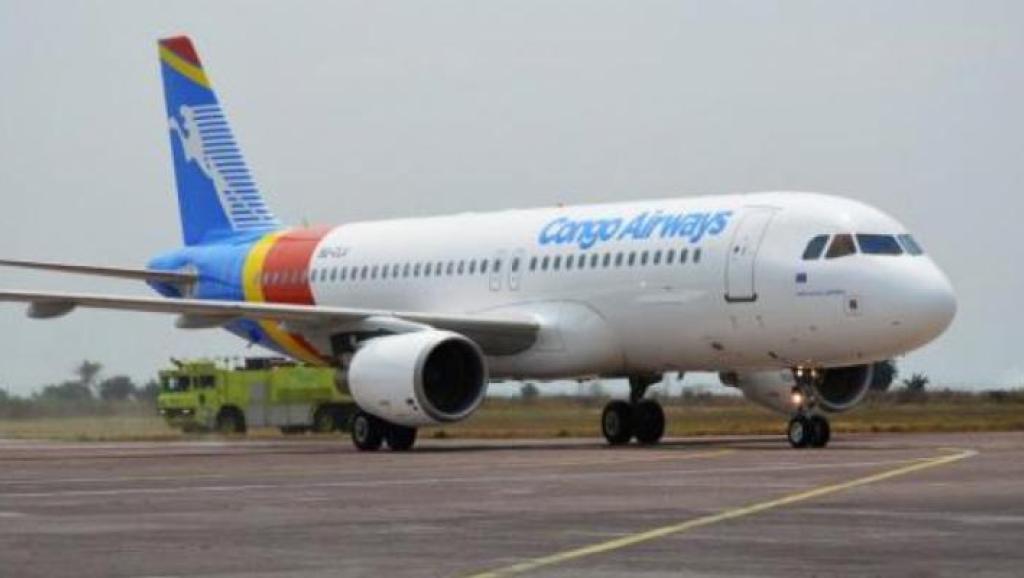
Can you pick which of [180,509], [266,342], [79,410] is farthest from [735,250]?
[79,410]

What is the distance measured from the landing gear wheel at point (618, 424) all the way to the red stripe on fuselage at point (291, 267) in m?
7.30

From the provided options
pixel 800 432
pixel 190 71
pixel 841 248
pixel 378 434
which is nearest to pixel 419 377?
pixel 378 434

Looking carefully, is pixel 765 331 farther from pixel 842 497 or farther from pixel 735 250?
pixel 842 497

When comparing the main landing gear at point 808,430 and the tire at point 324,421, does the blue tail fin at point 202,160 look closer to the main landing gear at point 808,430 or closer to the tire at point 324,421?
Result: the tire at point 324,421

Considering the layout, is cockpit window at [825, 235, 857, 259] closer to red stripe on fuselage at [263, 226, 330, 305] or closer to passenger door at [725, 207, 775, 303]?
passenger door at [725, 207, 775, 303]

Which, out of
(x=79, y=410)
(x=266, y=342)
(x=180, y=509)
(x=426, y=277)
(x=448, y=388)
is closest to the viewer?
(x=180, y=509)

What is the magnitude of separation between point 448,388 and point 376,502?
15.8m

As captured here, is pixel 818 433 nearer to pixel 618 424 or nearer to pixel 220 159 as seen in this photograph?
pixel 618 424

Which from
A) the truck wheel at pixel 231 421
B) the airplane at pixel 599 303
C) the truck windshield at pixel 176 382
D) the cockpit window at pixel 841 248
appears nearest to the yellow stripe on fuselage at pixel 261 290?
the airplane at pixel 599 303

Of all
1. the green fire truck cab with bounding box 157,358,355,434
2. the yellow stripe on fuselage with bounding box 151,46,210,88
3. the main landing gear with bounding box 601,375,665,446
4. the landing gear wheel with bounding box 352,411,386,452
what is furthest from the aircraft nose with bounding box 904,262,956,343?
the green fire truck cab with bounding box 157,358,355,434

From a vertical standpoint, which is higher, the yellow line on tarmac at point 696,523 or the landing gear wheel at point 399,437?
the landing gear wheel at point 399,437

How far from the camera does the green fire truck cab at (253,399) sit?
58.9 meters

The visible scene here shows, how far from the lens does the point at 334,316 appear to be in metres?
36.9

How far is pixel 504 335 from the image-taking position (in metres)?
37.4
